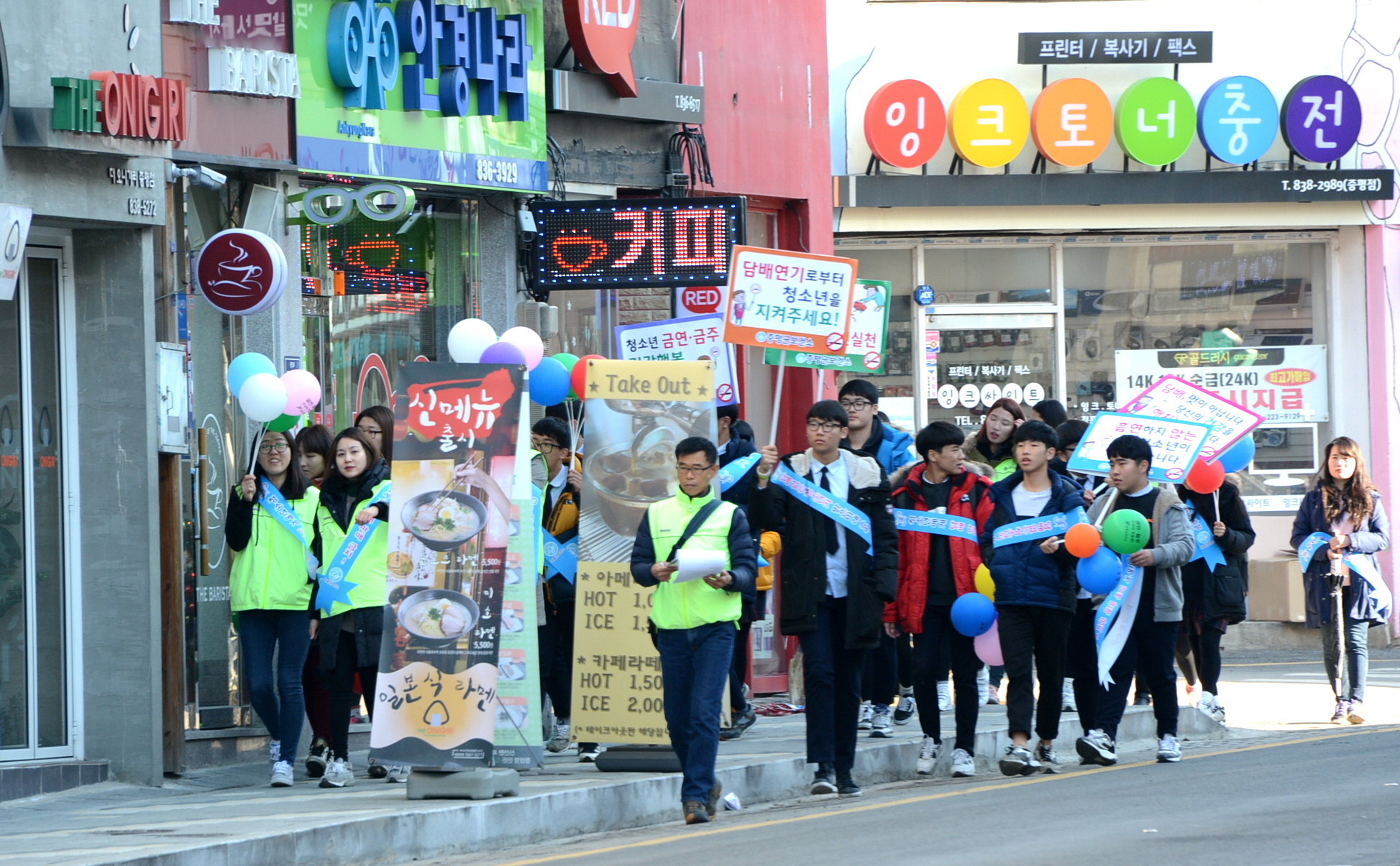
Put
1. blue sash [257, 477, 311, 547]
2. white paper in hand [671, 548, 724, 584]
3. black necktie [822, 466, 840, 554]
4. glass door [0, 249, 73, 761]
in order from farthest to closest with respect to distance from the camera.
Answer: glass door [0, 249, 73, 761] → blue sash [257, 477, 311, 547] → black necktie [822, 466, 840, 554] → white paper in hand [671, 548, 724, 584]

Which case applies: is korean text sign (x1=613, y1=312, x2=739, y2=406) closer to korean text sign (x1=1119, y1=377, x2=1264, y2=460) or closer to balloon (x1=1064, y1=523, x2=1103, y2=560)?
korean text sign (x1=1119, y1=377, x2=1264, y2=460)

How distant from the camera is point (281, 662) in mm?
10898

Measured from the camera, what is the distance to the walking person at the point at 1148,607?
11797mm

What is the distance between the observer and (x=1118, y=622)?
38.9 feet

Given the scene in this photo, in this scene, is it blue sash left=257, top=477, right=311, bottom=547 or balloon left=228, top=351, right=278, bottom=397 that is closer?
blue sash left=257, top=477, right=311, bottom=547

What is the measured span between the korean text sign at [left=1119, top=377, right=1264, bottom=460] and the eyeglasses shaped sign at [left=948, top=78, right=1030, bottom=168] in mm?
7291

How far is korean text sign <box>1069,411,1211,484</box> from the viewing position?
41.2 feet

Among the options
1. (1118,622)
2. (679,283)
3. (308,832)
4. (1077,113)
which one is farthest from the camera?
(1077,113)

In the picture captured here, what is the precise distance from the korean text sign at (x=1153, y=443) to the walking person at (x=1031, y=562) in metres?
1.20

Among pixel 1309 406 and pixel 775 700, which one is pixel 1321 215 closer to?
pixel 1309 406

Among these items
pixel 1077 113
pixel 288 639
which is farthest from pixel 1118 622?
pixel 1077 113

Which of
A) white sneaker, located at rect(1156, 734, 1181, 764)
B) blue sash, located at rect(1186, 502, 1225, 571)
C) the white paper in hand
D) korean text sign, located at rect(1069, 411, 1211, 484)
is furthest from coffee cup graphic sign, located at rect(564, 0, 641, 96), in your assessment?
white sneaker, located at rect(1156, 734, 1181, 764)

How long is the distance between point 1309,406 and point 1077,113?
4.07 metres

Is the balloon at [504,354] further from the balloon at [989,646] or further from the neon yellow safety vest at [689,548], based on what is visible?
the balloon at [989,646]
